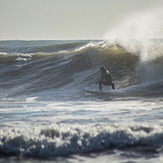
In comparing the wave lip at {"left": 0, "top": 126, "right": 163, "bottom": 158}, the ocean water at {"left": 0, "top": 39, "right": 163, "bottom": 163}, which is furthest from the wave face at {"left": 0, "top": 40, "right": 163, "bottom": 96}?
the wave lip at {"left": 0, "top": 126, "right": 163, "bottom": 158}

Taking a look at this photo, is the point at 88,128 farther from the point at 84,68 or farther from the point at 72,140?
the point at 84,68

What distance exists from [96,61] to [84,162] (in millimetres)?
15686

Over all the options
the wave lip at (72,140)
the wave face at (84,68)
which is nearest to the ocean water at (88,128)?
the wave lip at (72,140)

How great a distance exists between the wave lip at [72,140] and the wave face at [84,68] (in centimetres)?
775

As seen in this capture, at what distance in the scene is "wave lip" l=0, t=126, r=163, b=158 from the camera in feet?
13.0

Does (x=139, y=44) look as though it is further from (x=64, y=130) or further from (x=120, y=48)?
(x=64, y=130)

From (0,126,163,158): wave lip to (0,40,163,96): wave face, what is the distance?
7750mm

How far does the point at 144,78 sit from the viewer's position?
47.3 ft

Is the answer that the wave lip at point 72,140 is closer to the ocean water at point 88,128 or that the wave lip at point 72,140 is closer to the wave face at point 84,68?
the ocean water at point 88,128

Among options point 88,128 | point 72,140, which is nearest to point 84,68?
point 88,128

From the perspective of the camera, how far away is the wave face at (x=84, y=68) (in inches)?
586

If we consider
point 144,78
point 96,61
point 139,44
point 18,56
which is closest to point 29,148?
point 144,78

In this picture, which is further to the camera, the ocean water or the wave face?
the wave face

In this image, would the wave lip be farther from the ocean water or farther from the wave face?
the wave face
